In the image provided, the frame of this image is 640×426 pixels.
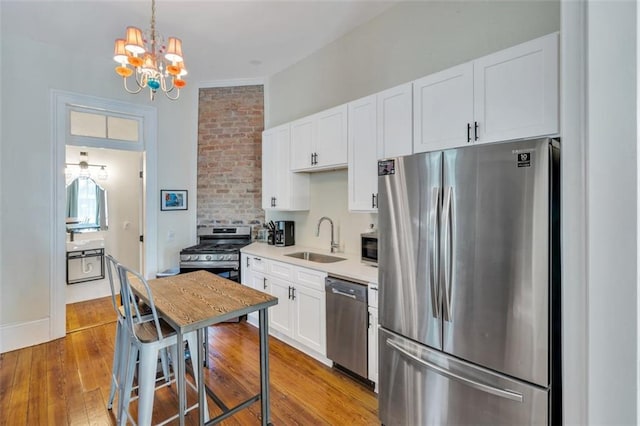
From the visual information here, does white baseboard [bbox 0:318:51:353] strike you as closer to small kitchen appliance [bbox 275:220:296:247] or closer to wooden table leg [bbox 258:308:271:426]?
small kitchen appliance [bbox 275:220:296:247]

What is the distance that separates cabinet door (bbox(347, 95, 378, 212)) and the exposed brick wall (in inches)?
76.6

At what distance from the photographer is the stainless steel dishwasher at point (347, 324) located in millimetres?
2404

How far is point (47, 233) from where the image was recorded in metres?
3.35

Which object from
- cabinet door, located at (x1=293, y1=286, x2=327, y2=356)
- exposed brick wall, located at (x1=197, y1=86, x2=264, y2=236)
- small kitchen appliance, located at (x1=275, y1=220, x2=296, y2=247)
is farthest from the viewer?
exposed brick wall, located at (x1=197, y1=86, x2=264, y2=236)

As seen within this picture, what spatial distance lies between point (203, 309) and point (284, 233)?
7.18 feet

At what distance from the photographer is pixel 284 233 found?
12.9 feet

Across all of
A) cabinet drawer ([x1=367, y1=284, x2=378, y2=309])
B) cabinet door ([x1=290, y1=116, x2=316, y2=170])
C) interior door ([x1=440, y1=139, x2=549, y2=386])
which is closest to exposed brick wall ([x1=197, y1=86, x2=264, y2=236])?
cabinet door ([x1=290, y1=116, x2=316, y2=170])

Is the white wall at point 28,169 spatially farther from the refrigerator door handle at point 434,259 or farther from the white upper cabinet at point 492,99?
the refrigerator door handle at point 434,259

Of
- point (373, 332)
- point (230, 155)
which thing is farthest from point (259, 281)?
point (230, 155)

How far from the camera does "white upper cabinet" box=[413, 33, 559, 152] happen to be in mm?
1727

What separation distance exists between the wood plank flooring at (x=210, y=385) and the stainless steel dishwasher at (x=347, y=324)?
0.19 meters

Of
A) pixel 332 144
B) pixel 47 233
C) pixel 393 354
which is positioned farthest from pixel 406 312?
pixel 47 233

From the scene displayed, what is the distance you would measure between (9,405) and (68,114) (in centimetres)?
290

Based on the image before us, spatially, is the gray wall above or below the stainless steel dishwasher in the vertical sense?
above
